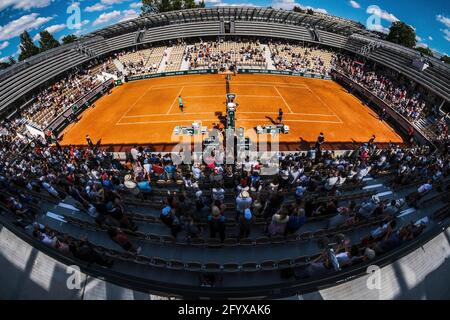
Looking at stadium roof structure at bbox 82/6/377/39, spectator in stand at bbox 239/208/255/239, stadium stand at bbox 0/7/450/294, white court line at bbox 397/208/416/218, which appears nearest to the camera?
stadium stand at bbox 0/7/450/294

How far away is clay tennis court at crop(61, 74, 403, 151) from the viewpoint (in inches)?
919

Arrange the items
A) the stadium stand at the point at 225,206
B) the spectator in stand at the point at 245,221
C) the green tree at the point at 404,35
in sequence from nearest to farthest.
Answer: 1. the stadium stand at the point at 225,206
2. the spectator in stand at the point at 245,221
3. the green tree at the point at 404,35

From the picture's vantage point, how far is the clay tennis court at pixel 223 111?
23.3m

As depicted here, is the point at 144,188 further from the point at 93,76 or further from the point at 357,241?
the point at 93,76

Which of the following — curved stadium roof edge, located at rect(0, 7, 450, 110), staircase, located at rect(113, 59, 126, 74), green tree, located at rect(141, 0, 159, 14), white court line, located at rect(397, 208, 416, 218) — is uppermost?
green tree, located at rect(141, 0, 159, 14)

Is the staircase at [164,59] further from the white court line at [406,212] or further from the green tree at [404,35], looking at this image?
the green tree at [404,35]

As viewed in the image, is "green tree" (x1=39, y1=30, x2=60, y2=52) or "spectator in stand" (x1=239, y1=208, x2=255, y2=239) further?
"green tree" (x1=39, y1=30, x2=60, y2=52)

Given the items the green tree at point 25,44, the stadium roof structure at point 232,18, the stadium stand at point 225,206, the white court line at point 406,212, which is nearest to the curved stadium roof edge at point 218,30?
the stadium roof structure at point 232,18

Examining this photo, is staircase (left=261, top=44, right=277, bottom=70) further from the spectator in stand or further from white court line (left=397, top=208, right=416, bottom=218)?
the spectator in stand

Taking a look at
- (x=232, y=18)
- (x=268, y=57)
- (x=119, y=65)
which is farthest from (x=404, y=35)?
(x=119, y=65)

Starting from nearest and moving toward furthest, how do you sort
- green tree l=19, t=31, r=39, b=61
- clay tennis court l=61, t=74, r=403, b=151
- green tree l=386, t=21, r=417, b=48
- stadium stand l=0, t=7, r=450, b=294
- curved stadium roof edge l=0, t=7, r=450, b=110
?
1. stadium stand l=0, t=7, r=450, b=294
2. clay tennis court l=61, t=74, r=403, b=151
3. curved stadium roof edge l=0, t=7, r=450, b=110
4. green tree l=386, t=21, r=417, b=48
5. green tree l=19, t=31, r=39, b=61

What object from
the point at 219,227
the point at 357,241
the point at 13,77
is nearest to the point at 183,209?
the point at 219,227

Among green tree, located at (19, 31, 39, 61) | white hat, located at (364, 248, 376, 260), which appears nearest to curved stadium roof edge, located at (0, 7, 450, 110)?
green tree, located at (19, 31, 39, 61)

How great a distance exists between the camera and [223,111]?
26859 mm
